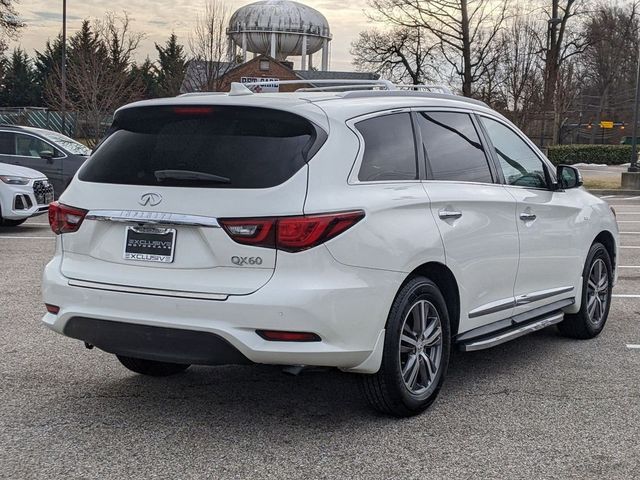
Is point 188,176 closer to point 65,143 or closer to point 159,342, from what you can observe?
point 159,342

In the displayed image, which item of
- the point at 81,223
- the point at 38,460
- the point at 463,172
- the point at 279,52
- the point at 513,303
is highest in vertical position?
the point at 279,52

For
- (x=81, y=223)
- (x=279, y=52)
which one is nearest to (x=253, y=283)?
(x=81, y=223)

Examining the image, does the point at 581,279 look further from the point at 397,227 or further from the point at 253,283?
the point at 253,283

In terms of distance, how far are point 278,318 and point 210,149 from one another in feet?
3.13

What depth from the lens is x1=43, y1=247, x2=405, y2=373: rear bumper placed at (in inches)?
157

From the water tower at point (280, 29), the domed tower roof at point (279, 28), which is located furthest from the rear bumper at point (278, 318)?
the domed tower roof at point (279, 28)

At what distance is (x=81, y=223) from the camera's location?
450 centimetres

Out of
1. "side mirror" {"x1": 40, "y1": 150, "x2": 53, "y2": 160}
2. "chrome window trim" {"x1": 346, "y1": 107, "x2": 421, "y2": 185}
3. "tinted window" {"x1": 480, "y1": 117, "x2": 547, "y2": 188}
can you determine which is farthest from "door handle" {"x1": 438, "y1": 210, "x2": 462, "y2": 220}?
"side mirror" {"x1": 40, "y1": 150, "x2": 53, "y2": 160}

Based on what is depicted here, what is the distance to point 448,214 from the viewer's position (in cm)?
489

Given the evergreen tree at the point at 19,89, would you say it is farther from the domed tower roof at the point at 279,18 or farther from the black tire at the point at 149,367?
the black tire at the point at 149,367

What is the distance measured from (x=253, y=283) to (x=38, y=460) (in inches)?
51.1

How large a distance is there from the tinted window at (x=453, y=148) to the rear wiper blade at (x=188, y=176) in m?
1.39

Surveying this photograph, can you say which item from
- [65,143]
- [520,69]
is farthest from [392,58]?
[65,143]

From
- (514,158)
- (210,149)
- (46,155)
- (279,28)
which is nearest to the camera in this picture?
(210,149)
